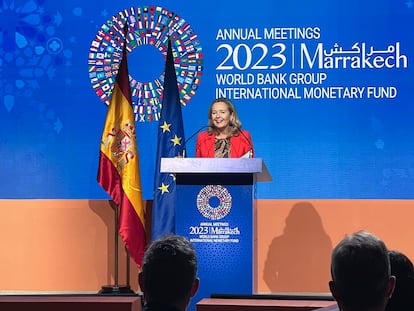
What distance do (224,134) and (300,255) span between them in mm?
1358

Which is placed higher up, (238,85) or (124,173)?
(238,85)

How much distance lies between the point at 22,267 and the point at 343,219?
2.73 m

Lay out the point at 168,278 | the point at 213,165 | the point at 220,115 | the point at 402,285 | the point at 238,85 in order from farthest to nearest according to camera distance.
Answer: the point at 238,85 → the point at 220,115 → the point at 213,165 → the point at 402,285 → the point at 168,278

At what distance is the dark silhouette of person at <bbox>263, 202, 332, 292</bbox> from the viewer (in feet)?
21.0

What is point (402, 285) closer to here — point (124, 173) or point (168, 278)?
point (168, 278)

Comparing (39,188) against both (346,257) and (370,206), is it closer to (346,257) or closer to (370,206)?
(370,206)

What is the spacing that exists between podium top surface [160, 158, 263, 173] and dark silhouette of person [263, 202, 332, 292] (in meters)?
2.09

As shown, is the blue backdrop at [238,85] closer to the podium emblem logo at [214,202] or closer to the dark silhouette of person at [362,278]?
the podium emblem logo at [214,202]

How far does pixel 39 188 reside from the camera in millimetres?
6680

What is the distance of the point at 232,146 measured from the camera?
5672 millimetres

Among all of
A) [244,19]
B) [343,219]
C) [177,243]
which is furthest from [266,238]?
[177,243]

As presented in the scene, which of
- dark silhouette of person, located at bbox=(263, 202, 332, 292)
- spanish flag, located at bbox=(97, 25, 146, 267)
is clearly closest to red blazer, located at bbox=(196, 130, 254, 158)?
spanish flag, located at bbox=(97, 25, 146, 267)

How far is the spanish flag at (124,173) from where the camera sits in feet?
20.1

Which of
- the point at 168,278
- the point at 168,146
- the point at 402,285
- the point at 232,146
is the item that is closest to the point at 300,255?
the point at 232,146
